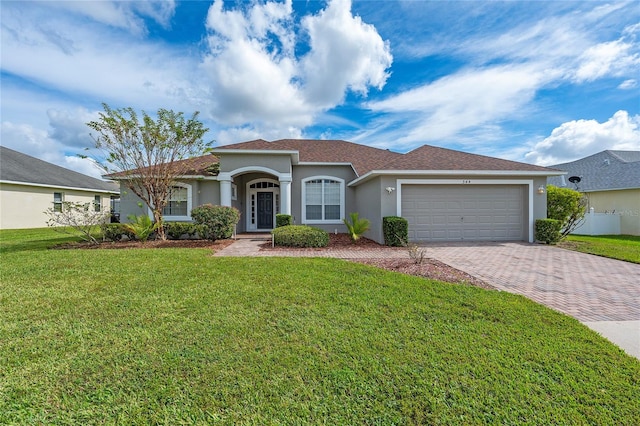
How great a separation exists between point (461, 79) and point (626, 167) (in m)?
15.0

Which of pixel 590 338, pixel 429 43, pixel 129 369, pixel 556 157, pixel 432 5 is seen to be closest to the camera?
pixel 129 369

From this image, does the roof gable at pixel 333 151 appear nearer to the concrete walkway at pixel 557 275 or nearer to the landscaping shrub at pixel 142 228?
the landscaping shrub at pixel 142 228

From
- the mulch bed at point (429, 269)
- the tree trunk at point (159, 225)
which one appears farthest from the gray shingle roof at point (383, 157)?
A: the mulch bed at point (429, 269)

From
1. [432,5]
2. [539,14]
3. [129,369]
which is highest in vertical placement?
[432,5]

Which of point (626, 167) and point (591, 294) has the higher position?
point (626, 167)

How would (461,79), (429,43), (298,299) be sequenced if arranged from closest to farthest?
1. (298,299)
2. (429,43)
3. (461,79)

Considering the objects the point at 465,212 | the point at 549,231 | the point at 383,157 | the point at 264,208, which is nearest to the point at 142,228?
the point at 264,208

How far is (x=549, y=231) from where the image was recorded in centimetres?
1139

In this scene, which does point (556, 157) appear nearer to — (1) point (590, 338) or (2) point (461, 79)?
(2) point (461, 79)

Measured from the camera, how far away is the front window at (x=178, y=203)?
45.8 feet

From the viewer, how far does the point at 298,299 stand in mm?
4676

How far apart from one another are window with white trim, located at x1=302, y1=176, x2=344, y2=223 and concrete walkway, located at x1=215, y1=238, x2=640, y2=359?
186 inches

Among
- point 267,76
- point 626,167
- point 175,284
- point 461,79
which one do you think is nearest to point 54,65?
point 267,76

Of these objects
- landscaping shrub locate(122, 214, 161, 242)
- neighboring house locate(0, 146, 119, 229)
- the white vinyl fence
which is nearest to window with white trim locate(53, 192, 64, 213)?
neighboring house locate(0, 146, 119, 229)
